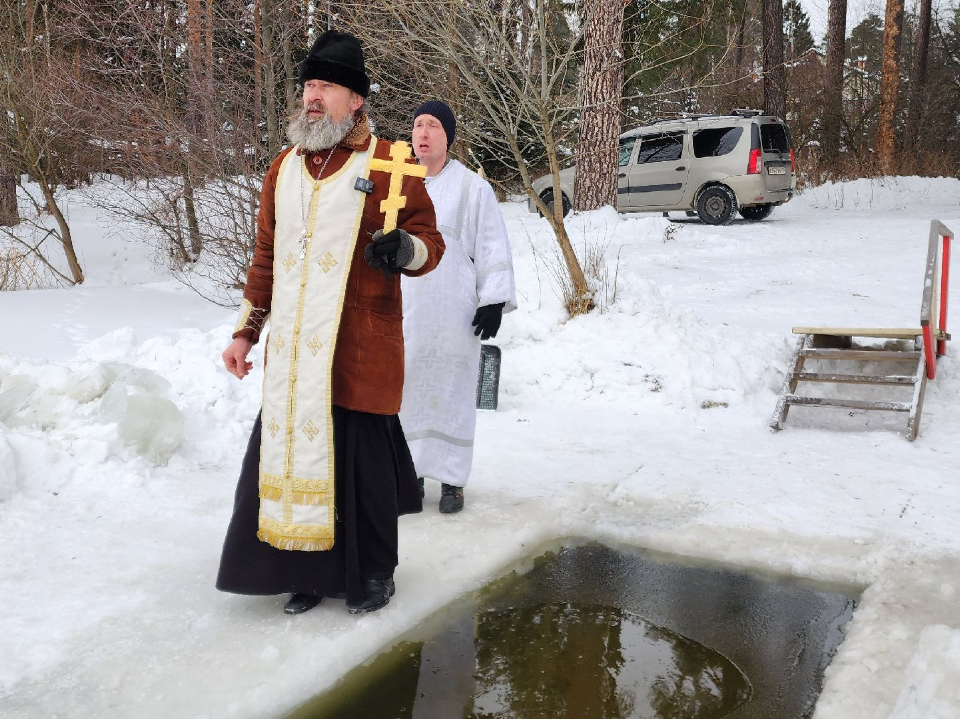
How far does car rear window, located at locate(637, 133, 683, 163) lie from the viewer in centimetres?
1447

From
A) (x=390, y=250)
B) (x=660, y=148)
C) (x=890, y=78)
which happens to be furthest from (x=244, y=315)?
(x=890, y=78)

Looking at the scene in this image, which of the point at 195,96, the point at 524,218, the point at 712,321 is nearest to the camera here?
the point at 712,321

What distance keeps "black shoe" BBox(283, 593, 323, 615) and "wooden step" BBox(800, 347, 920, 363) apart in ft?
13.9

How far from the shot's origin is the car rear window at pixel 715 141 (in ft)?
45.2

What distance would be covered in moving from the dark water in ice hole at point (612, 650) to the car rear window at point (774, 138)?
11.4 meters

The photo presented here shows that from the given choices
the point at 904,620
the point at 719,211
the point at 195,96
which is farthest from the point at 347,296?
the point at 719,211

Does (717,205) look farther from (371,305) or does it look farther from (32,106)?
(371,305)

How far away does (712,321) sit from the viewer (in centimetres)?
771

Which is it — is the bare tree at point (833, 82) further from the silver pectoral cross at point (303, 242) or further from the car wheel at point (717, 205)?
the silver pectoral cross at point (303, 242)

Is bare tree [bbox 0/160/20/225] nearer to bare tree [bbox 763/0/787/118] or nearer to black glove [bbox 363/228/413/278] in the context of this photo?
black glove [bbox 363/228/413/278]

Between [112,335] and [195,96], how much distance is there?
407cm

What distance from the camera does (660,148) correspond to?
48.5 feet

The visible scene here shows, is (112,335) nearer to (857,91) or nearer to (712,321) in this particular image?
(712,321)

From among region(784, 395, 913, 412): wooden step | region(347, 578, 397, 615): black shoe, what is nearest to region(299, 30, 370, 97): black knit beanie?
region(347, 578, 397, 615): black shoe
